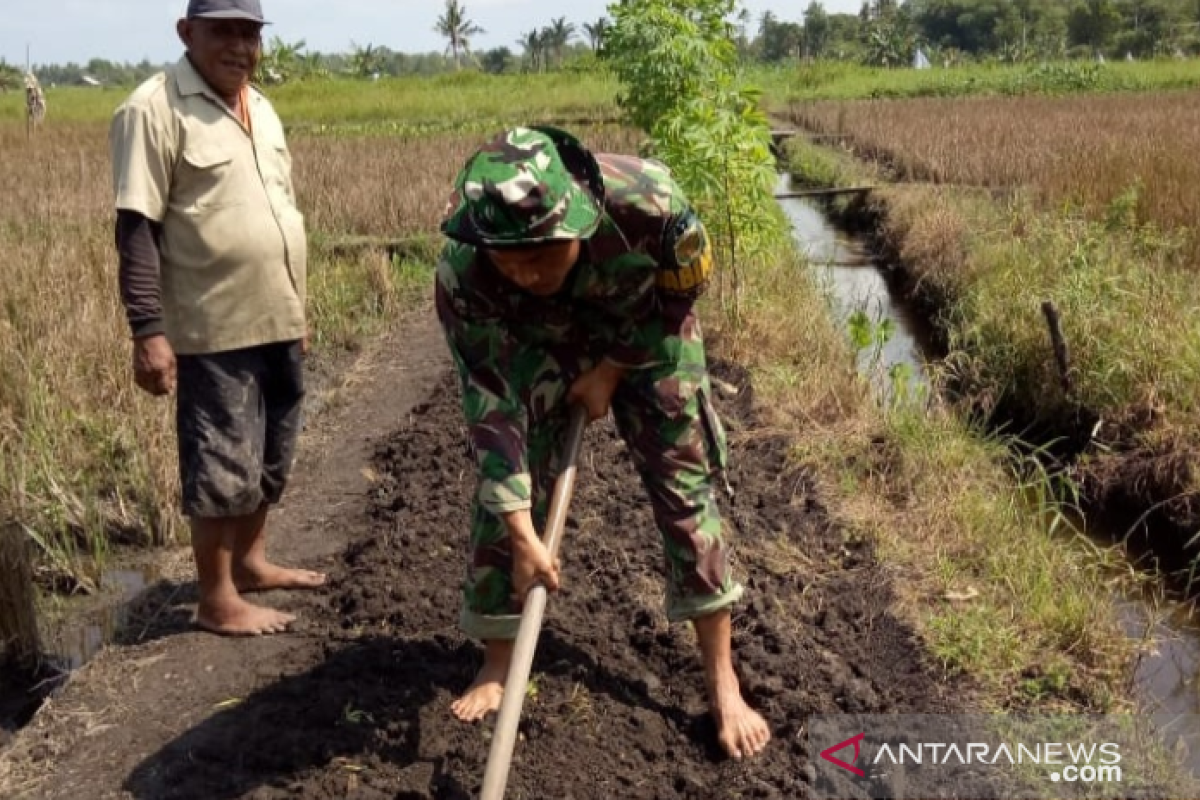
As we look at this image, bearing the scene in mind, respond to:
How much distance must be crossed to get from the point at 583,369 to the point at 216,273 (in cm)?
114

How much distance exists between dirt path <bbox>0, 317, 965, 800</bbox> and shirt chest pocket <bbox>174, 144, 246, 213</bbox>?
4.08ft

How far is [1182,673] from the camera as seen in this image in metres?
3.48

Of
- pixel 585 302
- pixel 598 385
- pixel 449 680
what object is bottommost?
pixel 449 680

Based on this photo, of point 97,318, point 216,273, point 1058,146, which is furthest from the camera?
point 1058,146

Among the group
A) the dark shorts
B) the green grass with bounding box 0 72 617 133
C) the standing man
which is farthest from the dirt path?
the green grass with bounding box 0 72 617 133

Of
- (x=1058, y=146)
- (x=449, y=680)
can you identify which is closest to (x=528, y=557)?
(x=449, y=680)

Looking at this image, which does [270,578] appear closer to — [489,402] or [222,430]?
[222,430]

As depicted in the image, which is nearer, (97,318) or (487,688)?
(487,688)

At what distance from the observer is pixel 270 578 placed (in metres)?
3.47

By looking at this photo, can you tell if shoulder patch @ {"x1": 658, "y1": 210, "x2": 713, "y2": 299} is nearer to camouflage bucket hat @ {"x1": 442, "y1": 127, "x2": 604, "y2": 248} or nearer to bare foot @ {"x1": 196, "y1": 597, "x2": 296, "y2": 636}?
camouflage bucket hat @ {"x1": 442, "y1": 127, "x2": 604, "y2": 248}

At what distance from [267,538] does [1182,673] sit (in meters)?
3.14

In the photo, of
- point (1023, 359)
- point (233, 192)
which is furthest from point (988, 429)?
point (233, 192)

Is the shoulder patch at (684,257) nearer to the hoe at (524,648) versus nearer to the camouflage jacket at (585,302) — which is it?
the camouflage jacket at (585,302)

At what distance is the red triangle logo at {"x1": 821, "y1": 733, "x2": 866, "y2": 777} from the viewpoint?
251cm
